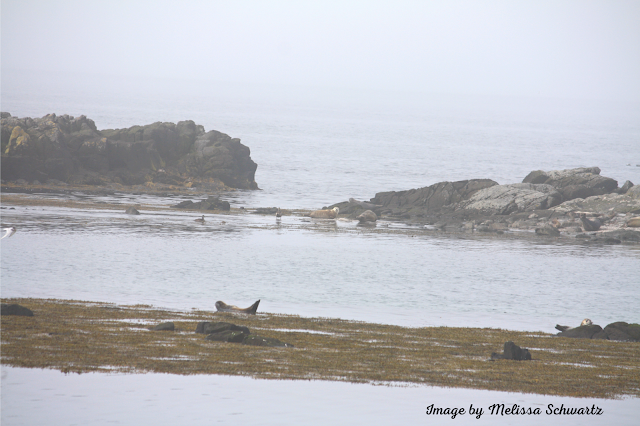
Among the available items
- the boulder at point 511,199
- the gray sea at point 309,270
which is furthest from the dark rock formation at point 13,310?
the boulder at point 511,199

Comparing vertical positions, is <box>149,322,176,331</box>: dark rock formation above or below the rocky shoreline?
below

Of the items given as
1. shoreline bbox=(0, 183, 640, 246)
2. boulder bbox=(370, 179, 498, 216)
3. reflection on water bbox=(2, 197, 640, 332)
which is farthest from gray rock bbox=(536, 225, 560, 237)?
→ boulder bbox=(370, 179, 498, 216)

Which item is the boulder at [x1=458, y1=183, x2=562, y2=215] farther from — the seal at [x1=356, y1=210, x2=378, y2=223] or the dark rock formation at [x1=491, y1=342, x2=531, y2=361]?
the dark rock formation at [x1=491, y1=342, x2=531, y2=361]

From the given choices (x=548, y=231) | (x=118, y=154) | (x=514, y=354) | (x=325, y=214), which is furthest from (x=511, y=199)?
(x=514, y=354)

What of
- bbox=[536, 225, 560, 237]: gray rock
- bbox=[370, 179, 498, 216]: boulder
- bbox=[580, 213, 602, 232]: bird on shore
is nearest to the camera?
bbox=[536, 225, 560, 237]: gray rock

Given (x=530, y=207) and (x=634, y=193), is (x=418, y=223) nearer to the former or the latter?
(x=530, y=207)

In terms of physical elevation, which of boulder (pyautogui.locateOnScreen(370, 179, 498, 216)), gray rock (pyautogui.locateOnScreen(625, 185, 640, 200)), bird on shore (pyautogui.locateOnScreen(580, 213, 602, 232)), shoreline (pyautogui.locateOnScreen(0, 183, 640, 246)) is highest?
gray rock (pyautogui.locateOnScreen(625, 185, 640, 200))

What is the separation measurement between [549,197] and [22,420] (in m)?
53.2

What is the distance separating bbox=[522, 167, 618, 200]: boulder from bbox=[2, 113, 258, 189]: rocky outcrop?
31763 mm

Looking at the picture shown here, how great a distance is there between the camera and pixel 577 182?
63188 millimetres

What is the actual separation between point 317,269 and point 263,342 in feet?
60.4

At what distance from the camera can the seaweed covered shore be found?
46.9ft

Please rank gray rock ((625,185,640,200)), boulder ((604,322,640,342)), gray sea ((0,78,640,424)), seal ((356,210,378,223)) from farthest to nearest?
gray rock ((625,185,640,200)) → seal ((356,210,378,223)) → gray sea ((0,78,640,424)) → boulder ((604,322,640,342))

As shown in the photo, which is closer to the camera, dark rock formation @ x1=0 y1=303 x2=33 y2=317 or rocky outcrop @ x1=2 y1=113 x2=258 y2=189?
dark rock formation @ x1=0 y1=303 x2=33 y2=317
